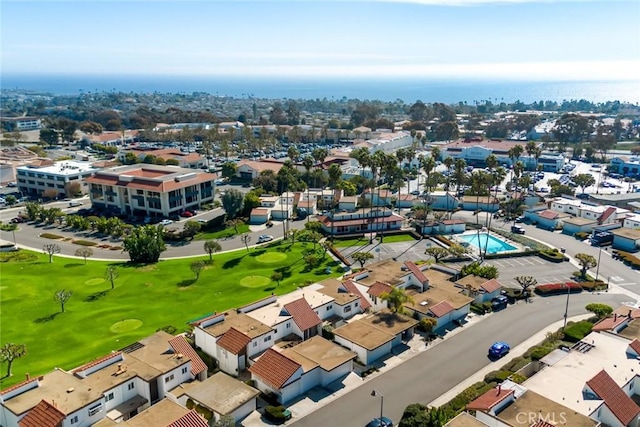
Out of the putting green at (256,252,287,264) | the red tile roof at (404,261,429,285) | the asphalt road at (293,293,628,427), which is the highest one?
the red tile roof at (404,261,429,285)

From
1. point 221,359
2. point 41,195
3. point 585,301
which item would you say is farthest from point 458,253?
point 41,195

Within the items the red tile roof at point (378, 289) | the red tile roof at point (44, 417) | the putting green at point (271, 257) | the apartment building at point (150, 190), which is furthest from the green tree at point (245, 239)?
the red tile roof at point (44, 417)

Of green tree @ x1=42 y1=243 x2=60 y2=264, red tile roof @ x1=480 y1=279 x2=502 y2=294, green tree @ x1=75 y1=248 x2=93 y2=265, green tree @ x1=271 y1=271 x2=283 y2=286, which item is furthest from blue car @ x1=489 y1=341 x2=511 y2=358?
green tree @ x1=42 y1=243 x2=60 y2=264

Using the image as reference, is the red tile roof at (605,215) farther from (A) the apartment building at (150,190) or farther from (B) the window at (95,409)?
(B) the window at (95,409)

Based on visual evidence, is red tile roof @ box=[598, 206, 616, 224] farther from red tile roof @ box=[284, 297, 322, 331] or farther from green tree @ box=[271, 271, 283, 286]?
red tile roof @ box=[284, 297, 322, 331]

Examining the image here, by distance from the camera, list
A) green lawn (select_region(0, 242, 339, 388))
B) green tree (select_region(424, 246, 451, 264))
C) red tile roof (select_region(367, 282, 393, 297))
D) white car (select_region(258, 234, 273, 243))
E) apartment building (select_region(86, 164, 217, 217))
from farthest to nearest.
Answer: apartment building (select_region(86, 164, 217, 217))
white car (select_region(258, 234, 273, 243))
green tree (select_region(424, 246, 451, 264))
red tile roof (select_region(367, 282, 393, 297))
green lawn (select_region(0, 242, 339, 388))

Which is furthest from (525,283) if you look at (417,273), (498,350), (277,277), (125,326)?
(125,326)

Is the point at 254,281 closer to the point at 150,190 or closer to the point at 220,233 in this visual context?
the point at 220,233
